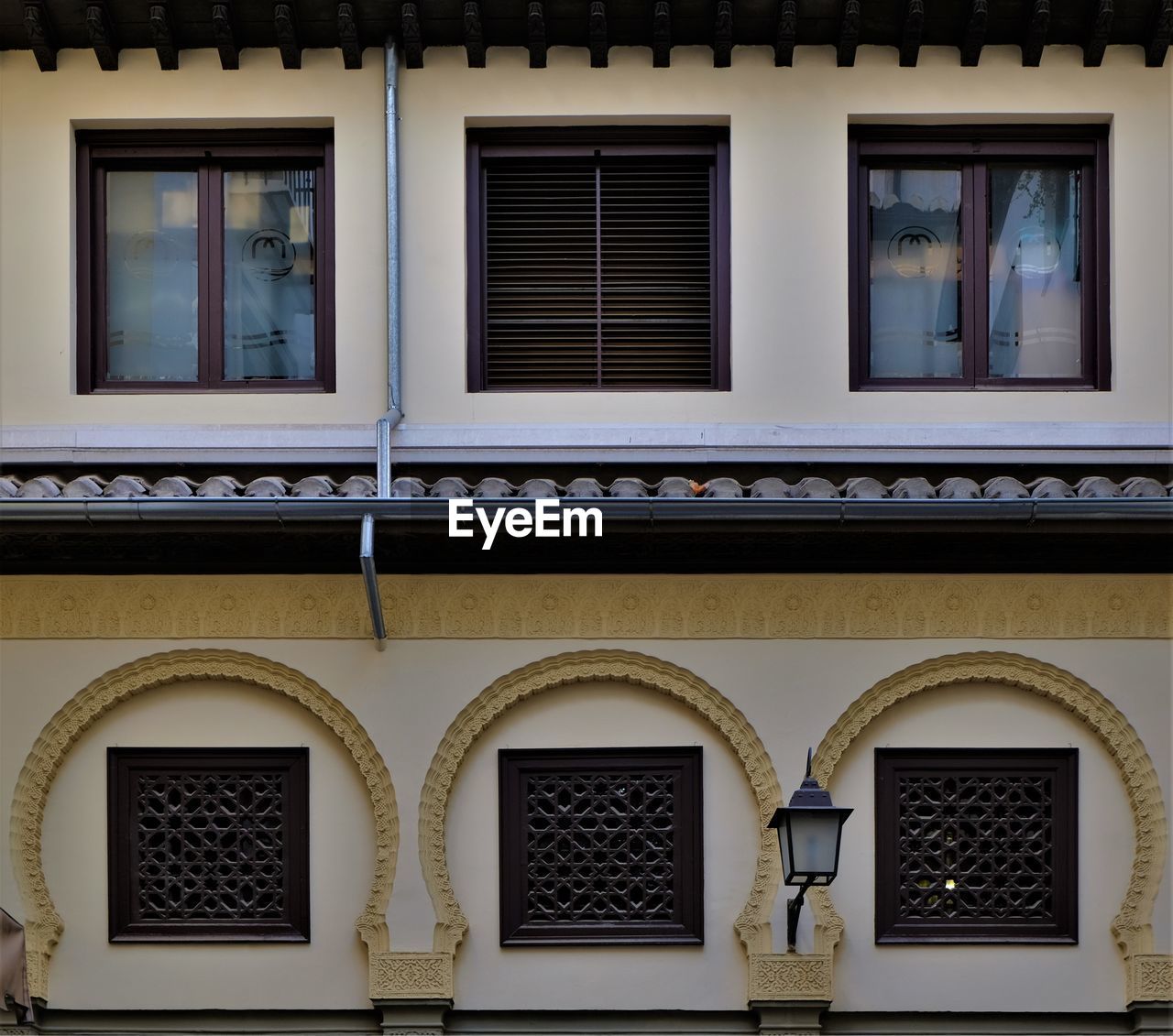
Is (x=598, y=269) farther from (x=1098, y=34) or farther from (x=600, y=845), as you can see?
(x=600, y=845)

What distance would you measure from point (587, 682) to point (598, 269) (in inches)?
106

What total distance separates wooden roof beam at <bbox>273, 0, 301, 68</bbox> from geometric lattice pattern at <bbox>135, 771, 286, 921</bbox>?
4.45 m

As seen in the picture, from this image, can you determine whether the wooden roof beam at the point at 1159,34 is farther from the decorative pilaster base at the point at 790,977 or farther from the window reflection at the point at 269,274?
the decorative pilaster base at the point at 790,977

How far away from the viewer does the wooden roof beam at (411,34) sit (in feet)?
27.7

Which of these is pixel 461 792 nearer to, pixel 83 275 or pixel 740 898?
pixel 740 898

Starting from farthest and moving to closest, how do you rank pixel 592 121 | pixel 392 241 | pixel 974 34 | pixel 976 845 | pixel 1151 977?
pixel 592 121 → pixel 974 34 → pixel 392 241 → pixel 976 845 → pixel 1151 977

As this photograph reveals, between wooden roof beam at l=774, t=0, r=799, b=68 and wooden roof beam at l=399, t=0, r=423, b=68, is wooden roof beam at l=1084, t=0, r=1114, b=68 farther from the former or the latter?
wooden roof beam at l=399, t=0, r=423, b=68

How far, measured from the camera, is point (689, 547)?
26.0ft

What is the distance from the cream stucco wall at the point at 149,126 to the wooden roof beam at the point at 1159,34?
486 centimetres

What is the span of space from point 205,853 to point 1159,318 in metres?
6.68

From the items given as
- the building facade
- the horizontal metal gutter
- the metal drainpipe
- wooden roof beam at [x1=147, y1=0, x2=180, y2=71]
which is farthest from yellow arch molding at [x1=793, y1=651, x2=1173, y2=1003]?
wooden roof beam at [x1=147, y1=0, x2=180, y2=71]

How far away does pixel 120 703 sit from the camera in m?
8.16

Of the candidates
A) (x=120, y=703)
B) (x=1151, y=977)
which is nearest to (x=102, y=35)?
(x=120, y=703)

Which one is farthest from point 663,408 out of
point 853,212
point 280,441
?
point 280,441
